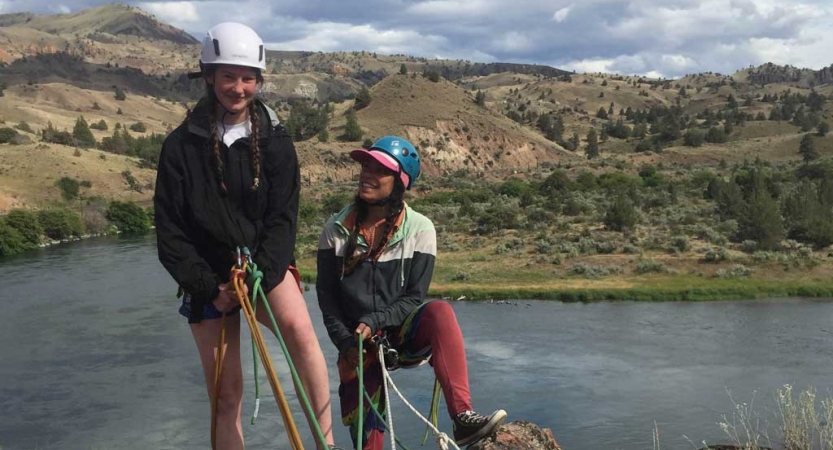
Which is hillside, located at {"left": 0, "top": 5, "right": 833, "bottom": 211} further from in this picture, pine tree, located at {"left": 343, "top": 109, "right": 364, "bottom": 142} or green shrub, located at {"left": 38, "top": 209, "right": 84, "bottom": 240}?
green shrub, located at {"left": 38, "top": 209, "right": 84, "bottom": 240}

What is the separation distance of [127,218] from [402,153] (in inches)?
1715

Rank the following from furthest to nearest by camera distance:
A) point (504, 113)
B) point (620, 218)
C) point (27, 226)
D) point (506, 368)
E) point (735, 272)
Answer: point (504, 113), point (27, 226), point (620, 218), point (735, 272), point (506, 368)

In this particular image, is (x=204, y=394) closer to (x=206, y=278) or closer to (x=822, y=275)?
(x=206, y=278)

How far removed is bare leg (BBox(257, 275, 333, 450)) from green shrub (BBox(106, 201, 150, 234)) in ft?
141

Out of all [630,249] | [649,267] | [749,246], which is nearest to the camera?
[649,267]

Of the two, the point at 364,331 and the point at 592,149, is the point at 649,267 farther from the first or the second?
the point at 592,149

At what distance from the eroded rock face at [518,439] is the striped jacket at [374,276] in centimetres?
84

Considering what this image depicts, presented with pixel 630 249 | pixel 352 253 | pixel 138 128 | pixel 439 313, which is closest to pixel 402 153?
pixel 352 253

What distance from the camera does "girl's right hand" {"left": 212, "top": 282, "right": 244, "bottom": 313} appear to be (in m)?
4.04

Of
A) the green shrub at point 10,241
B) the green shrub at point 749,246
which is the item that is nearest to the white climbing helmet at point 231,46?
the green shrub at point 749,246

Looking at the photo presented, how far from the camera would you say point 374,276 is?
4.69m

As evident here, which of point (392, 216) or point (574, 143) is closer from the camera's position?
point (392, 216)

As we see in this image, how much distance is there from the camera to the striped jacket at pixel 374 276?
466 cm

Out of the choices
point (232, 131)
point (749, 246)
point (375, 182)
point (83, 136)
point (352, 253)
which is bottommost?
point (749, 246)
